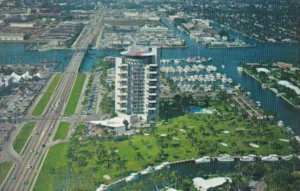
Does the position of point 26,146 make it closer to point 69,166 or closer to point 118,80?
point 69,166

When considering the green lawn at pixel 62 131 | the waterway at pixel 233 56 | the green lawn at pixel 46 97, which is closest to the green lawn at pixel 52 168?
the green lawn at pixel 62 131

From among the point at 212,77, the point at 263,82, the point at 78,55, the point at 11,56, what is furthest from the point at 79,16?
the point at 263,82

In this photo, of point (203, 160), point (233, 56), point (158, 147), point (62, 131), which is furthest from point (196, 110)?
point (233, 56)

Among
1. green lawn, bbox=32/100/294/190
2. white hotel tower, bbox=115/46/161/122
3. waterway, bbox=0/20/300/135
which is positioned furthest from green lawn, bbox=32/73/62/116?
white hotel tower, bbox=115/46/161/122

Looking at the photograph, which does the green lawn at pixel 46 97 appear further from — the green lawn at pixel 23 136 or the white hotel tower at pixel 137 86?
the white hotel tower at pixel 137 86

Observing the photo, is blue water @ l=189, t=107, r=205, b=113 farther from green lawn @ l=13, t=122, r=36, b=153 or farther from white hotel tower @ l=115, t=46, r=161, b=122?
green lawn @ l=13, t=122, r=36, b=153
